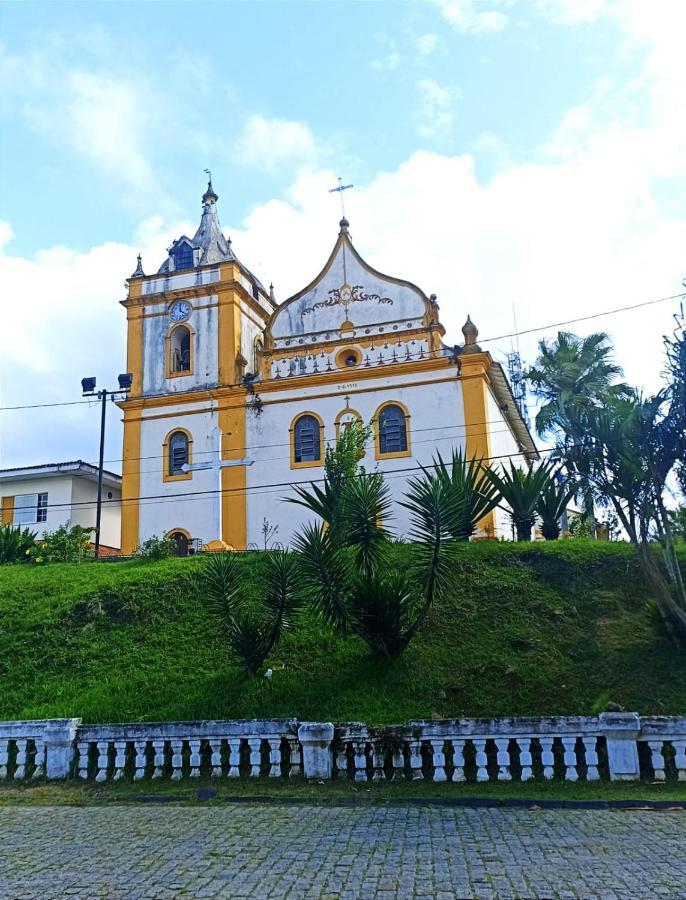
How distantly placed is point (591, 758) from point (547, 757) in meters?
0.41

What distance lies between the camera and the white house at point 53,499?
3250 centimetres

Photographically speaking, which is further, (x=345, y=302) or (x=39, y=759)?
(x=345, y=302)

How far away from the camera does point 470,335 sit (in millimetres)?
25641

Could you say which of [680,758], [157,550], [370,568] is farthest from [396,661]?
[157,550]

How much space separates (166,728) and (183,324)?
21616 millimetres

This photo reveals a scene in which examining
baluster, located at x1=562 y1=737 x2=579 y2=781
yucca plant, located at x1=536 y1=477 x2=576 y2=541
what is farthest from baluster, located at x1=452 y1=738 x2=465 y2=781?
yucca plant, located at x1=536 y1=477 x2=576 y2=541

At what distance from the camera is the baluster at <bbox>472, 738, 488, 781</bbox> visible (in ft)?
26.2

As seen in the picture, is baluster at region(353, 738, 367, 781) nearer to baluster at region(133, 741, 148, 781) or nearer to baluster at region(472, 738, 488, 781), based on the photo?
baluster at region(472, 738, 488, 781)

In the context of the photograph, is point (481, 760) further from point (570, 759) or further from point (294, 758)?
point (294, 758)

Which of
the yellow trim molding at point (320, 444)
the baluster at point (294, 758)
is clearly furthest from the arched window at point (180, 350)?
the baluster at point (294, 758)

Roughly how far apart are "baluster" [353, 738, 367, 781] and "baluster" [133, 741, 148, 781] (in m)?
2.28

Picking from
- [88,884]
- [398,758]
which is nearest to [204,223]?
[398,758]

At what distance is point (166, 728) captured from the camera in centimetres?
880

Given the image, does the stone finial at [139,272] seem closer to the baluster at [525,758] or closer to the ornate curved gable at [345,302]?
the ornate curved gable at [345,302]
